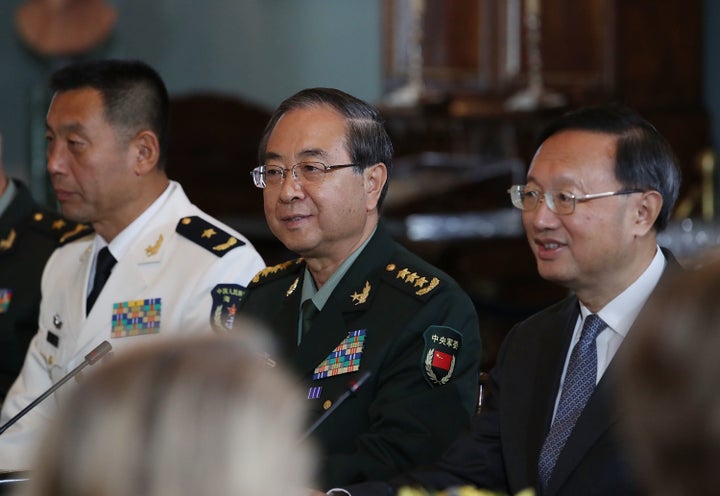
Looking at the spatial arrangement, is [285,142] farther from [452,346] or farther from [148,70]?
[148,70]

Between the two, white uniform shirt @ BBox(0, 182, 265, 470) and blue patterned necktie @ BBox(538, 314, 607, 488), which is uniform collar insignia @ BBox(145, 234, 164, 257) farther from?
blue patterned necktie @ BBox(538, 314, 607, 488)

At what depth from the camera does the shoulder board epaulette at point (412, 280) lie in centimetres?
250

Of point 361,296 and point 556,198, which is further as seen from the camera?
point 361,296

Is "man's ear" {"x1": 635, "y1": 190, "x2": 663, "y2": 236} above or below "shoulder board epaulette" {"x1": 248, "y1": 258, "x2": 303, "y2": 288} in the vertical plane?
above

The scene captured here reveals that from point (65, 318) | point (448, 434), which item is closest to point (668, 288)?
point (448, 434)

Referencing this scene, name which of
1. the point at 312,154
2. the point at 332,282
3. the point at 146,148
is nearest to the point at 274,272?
the point at 332,282

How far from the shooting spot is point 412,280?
8.36 ft

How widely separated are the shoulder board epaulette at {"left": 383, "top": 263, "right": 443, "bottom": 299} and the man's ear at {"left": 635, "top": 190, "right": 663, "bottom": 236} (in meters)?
0.43

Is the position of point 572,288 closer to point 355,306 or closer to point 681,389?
point 355,306

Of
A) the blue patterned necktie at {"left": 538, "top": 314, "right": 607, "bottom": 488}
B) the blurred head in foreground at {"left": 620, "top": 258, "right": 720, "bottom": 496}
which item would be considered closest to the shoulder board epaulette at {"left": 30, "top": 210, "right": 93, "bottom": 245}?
the blue patterned necktie at {"left": 538, "top": 314, "right": 607, "bottom": 488}

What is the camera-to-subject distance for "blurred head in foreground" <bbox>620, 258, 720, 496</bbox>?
930 mm

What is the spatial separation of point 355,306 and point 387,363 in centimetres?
18

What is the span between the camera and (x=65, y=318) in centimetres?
320

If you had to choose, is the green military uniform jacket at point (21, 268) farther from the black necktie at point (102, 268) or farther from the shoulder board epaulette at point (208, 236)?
the shoulder board epaulette at point (208, 236)
